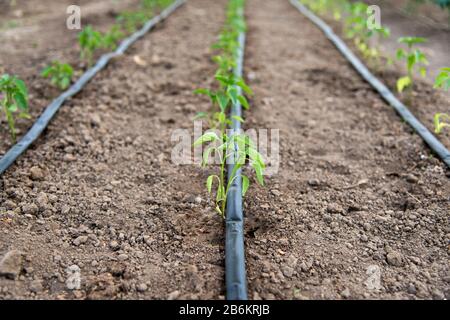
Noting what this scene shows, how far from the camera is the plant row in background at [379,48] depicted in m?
3.19

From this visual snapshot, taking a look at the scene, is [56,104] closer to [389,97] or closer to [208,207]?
[208,207]

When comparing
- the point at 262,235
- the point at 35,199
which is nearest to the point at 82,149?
the point at 35,199

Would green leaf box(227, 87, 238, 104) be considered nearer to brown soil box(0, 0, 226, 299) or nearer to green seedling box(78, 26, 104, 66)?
brown soil box(0, 0, 226, 299)

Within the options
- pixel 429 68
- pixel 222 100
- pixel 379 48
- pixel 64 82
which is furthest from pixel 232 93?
pixel 379 48

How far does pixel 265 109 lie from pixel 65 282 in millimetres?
2194

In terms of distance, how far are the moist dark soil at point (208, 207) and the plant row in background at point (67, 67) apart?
258 mm

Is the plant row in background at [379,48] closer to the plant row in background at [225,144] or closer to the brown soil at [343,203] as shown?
the brown soil at [343,203]

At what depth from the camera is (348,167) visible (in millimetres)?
2723

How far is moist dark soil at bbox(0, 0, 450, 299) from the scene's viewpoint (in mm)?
1834

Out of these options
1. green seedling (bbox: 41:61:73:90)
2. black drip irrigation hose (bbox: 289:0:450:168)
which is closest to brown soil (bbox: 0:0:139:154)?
green seedling (bbox: 41:61:73:90)

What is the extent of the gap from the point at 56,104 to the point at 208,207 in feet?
5.53

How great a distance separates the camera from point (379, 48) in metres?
5.20
